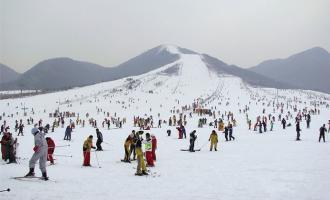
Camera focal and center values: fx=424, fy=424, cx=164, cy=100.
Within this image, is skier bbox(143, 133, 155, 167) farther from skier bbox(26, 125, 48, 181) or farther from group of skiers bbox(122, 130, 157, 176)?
skier bbox(26, 125, 48, 181)

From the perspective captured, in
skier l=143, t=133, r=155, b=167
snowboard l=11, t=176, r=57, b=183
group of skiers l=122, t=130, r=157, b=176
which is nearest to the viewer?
snowboard l=11, t=176, r=57, b=183

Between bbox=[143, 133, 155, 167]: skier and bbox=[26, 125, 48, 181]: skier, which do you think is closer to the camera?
bbox=[26, 125, 48, 181]: skier

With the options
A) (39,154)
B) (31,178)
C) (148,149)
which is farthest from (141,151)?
(31,178)

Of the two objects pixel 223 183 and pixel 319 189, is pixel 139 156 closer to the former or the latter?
pixel 223 183

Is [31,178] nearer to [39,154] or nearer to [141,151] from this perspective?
[39,154]

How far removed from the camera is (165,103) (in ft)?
298

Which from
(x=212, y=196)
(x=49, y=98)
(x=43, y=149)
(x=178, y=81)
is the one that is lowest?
(x=212, y=196)

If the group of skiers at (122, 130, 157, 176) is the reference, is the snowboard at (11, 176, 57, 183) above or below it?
below

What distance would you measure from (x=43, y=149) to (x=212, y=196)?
5545mm

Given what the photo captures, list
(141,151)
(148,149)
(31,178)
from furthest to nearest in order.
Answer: (148,149) → (141,151) → (31,178)

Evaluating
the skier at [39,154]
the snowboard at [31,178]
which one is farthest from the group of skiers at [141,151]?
the skier at [39,154]

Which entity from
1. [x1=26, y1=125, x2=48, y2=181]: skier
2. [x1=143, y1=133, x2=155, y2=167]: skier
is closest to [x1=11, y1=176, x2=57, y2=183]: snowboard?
[x1=26, y1=125, x2=48, y2=181]: skier

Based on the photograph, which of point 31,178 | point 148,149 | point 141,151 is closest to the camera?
point 31,178

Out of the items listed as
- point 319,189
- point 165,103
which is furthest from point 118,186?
point 165,103
